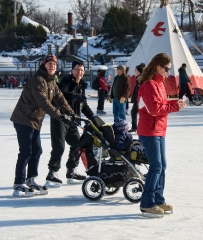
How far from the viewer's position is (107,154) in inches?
257

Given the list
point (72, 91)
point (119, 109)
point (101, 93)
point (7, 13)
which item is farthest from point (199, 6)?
point (72, 91)

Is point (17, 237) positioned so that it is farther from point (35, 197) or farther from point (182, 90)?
point (182, 90)

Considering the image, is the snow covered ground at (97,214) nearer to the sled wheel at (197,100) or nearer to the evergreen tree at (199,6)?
the sled wheel at (197,100)

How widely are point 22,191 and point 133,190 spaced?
46.3 inches

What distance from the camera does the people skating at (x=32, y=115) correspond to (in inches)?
244

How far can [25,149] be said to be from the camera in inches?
247

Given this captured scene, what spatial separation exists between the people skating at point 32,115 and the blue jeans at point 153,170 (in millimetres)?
1129

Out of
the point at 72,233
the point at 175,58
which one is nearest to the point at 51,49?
the point at 175,58

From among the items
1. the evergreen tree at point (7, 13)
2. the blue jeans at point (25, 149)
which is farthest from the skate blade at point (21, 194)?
the evergreen tree at point (7, 13)

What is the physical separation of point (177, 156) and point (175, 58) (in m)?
12.7

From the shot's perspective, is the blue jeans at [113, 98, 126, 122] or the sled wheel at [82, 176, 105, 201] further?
the blue jeans at [113, 98, 126, 122]

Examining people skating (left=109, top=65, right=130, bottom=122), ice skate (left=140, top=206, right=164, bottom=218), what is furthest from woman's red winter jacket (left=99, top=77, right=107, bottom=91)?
ice skate (left=140, top=206, right=164, bottom=218)

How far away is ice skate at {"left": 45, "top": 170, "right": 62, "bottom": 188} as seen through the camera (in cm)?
680

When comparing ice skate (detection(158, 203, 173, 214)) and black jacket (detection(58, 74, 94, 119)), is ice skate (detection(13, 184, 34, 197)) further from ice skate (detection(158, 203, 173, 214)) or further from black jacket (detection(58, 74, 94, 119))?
ice skate (detection(158, 203, 173, 214))
